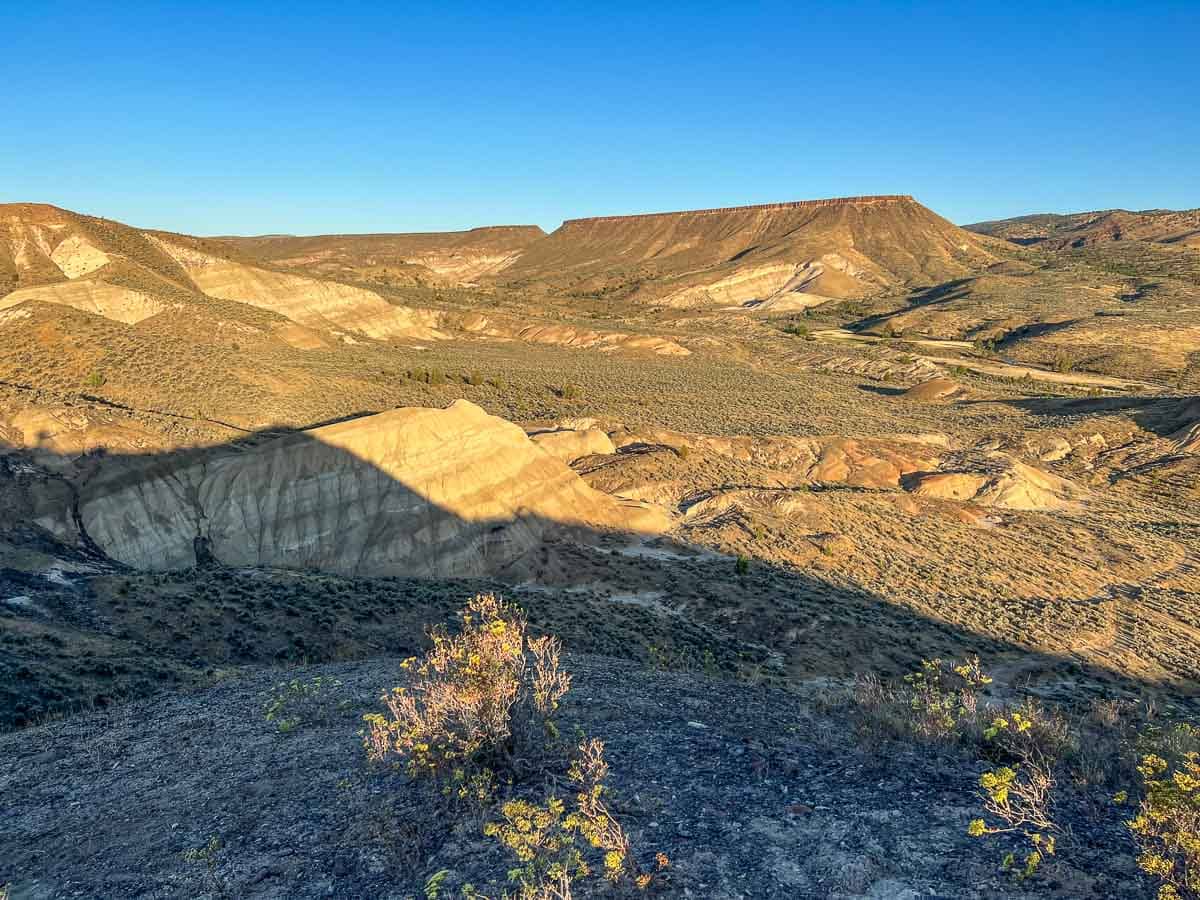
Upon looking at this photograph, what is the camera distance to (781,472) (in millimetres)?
42438

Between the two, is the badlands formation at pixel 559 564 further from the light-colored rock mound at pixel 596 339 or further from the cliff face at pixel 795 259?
the cliff face at pixel 795 259

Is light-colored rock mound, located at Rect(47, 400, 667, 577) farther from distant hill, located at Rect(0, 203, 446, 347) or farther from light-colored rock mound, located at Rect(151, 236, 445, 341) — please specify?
light-colored rock mound, located at Rect(151, 236, 445, 341)

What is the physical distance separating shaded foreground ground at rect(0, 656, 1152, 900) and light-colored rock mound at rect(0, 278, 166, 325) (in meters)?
50.5

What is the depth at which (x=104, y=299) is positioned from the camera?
53.2 m

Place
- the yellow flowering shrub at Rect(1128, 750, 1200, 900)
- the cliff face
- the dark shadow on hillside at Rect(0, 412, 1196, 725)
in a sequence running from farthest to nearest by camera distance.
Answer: the cliff face < the dark shadow on hillside at Rect(0, 412, 1196, 725) < the yellow flowering shrub at Rect(1128, 750, 1200, 900)

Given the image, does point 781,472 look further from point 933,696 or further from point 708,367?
point 708,367

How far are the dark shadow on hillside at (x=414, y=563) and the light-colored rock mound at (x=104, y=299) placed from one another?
2985 centimetres

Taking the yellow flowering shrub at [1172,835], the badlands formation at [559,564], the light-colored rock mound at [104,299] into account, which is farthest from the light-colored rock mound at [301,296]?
the yellow flowering shrub at [1172,835]

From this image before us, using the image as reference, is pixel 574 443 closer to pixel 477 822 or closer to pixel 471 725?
pixel 471 725

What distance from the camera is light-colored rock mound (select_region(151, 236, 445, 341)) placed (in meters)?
76.2

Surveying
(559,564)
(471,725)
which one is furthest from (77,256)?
(471,725)

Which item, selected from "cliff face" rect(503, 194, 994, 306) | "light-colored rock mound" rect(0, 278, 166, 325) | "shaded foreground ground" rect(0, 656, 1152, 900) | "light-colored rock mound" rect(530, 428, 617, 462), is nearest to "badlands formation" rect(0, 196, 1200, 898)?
"shaded foreground ground" rect(0, 656, 1152, 900)

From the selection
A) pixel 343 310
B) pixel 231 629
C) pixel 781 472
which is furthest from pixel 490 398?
pixel 231 629

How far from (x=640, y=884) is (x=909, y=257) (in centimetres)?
18212
